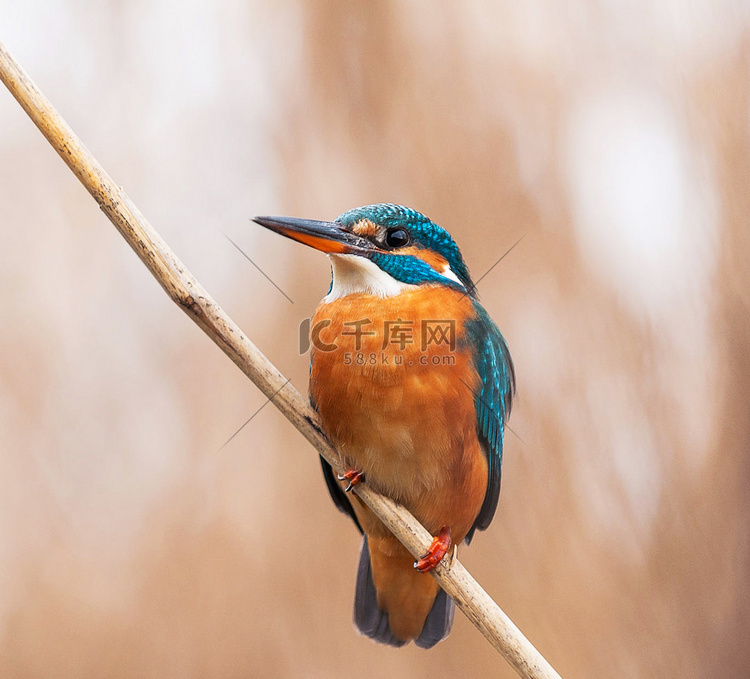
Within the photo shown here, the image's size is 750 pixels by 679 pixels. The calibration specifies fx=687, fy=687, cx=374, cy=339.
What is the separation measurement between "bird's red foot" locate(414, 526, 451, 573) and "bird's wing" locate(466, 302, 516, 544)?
0.19 m

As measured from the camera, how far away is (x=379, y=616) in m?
1.59

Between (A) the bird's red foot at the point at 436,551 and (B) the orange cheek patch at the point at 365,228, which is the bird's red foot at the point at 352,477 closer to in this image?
(A) the bird's red foot at the point at 436,551

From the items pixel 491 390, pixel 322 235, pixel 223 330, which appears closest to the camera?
pixel 223 330

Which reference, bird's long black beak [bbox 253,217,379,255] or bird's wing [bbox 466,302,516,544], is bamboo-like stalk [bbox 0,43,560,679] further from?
bird's wing [bbox 466,302,516,544]

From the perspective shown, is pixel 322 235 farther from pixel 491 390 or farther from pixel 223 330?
pixel 491 390

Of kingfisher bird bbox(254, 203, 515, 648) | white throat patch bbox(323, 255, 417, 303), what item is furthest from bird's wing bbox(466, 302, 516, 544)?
white throat patch bbox(323, 255, 417, 303)

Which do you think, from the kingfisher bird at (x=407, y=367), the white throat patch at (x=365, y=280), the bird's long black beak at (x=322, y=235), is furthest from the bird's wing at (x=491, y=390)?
the bird's long black beak at (x=322, y=235)

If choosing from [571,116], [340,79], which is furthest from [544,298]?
[340,79]

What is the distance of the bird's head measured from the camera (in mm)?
1210

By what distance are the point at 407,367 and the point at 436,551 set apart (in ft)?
1.15

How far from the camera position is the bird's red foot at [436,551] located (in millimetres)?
1220

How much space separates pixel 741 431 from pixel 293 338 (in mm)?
1322

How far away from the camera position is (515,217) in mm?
1945

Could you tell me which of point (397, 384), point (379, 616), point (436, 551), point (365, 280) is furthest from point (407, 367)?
point (379, 616)
